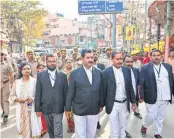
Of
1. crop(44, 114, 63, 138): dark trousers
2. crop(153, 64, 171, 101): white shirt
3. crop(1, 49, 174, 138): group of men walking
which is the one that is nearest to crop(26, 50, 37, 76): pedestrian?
crop(1, 49, 174, 138): group of men walking

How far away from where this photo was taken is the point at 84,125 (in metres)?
4.34

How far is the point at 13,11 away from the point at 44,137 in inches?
994

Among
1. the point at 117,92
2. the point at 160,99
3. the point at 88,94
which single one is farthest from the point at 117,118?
the point at 160,99

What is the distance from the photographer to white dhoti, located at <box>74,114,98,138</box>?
169 inches

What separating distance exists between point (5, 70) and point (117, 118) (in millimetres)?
3261

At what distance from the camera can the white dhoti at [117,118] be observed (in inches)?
182

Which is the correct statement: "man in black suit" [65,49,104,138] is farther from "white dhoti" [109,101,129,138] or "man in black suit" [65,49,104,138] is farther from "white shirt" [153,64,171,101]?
"white shirt" [153,64,171,101]

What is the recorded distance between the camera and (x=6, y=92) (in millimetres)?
6738

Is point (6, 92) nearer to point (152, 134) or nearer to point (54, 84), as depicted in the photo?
point (54, 84)

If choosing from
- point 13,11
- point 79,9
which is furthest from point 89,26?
point 79,9

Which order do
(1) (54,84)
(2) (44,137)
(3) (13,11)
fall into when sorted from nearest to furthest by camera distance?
(1) (54,84) → (2) (44,137) → (3) (13,11)

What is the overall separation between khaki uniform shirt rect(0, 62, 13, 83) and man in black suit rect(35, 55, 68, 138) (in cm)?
244

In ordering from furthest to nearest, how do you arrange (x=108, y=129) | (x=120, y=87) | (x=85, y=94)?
(x=108, y=129), (x=120, y=87), (x=85, y=94)

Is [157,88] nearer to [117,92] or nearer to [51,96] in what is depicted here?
[117,92]
